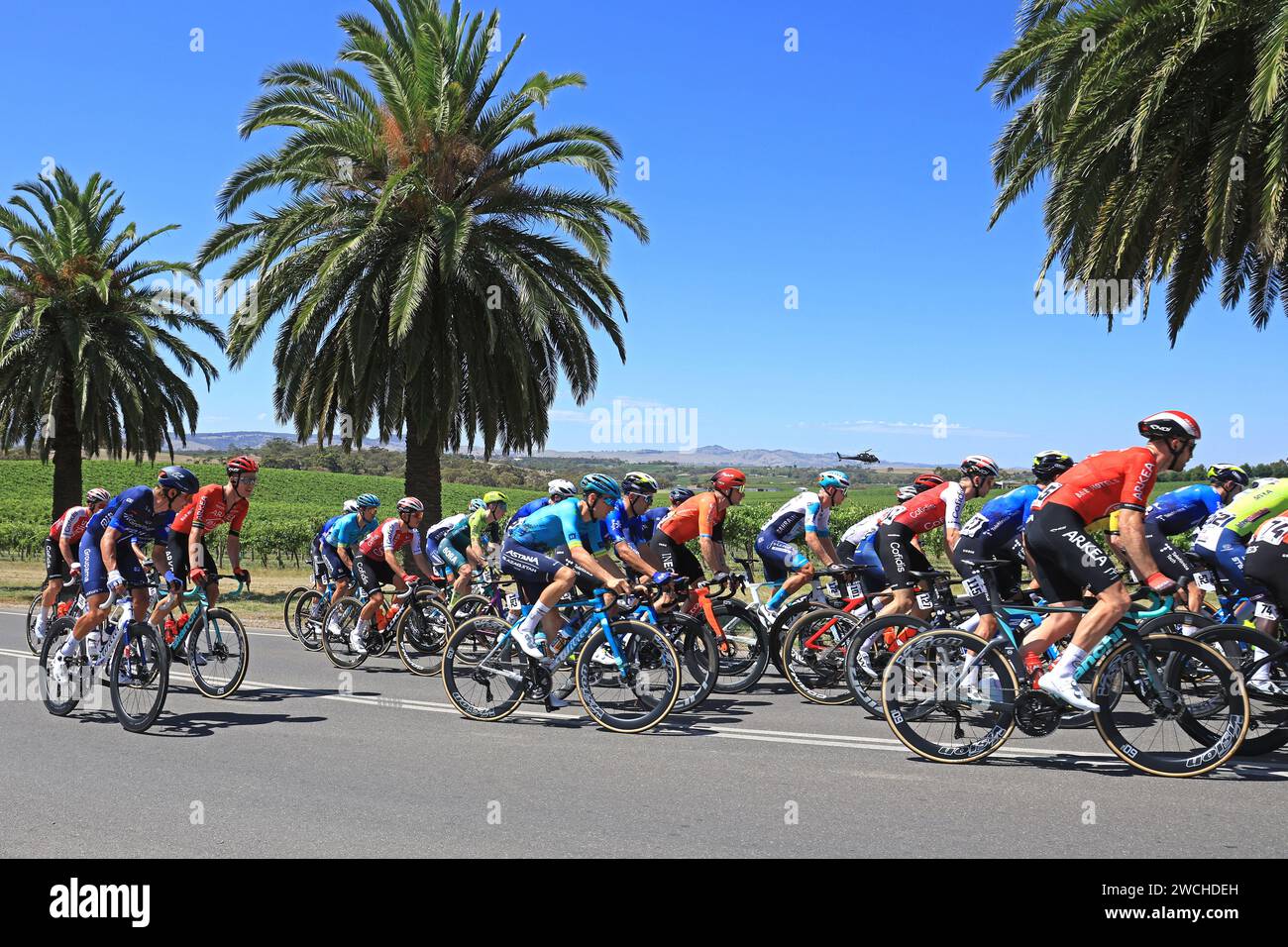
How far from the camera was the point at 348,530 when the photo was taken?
40.6ft

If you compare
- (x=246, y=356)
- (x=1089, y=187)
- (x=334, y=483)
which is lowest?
(x=334, y=483)

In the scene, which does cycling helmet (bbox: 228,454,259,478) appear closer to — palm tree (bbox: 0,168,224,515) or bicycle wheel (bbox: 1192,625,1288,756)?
bicycle wheel (bbox: 1192,625,1288,756)

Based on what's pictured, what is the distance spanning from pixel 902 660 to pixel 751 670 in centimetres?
306

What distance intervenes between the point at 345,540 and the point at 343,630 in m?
1.20

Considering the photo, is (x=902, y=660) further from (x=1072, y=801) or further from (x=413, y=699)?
(x=413, y=699)

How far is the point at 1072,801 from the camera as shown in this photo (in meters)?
5.64

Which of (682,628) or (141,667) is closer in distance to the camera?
(141,667)

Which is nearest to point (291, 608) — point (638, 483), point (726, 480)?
point (638, 483)

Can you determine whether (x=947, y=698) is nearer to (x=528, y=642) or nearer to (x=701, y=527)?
(x=528, y=642)

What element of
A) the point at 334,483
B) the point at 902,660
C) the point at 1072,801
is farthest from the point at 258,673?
the point at 334,483

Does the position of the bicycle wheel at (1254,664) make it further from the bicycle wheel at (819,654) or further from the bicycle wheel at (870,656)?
the bicycle wheel at (819,654)

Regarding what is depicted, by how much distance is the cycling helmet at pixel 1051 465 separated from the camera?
8.93m

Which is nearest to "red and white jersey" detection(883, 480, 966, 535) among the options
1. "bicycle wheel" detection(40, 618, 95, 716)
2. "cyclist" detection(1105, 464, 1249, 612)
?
"cyclist" detection(1105, 464, 1249, 612)

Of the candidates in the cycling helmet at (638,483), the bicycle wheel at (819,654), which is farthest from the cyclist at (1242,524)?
the cycling helmet at (638,483)
